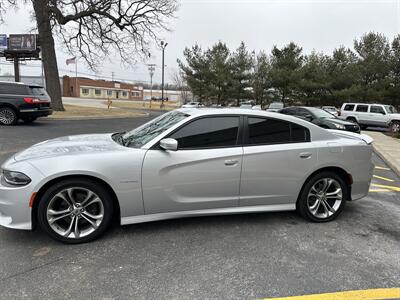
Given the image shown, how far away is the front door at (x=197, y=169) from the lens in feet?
10.1

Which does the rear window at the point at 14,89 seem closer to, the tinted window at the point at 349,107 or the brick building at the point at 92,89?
the tinted window at the point at 349,107

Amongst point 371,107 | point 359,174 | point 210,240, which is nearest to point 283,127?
point 359,174

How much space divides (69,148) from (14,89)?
1069 centimetres

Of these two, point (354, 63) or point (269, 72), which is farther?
point (269, 72)

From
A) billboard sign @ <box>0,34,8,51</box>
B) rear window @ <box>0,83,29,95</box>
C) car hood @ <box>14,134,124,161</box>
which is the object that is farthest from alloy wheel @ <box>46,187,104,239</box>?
billboard sign @ <box>0,34,8,51</box>

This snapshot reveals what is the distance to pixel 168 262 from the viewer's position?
273cm

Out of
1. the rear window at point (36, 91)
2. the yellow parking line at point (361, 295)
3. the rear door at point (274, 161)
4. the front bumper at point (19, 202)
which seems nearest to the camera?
the yellow parking line at point (361, 295)

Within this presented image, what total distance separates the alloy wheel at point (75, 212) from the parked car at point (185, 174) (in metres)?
0.01

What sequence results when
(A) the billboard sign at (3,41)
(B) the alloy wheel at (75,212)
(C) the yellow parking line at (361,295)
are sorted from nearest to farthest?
(C) the yellow parking line at (361,295) < (B) the alloy wheel at (75,212) < (A) the billboard sign at (3,41)

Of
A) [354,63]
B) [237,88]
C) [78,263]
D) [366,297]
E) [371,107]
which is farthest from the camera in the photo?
[237,88]

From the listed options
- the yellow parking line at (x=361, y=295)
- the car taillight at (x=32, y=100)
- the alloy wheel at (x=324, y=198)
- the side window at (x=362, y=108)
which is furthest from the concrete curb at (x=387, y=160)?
the car taillight at (x=32, y=100)

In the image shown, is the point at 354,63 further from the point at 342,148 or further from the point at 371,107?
the point at 342,148

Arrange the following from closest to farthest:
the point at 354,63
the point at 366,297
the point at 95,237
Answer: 1. the point at 366,297
2. the point at 95,237
3. the point at 354,63

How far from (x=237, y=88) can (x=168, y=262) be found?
111 feet
